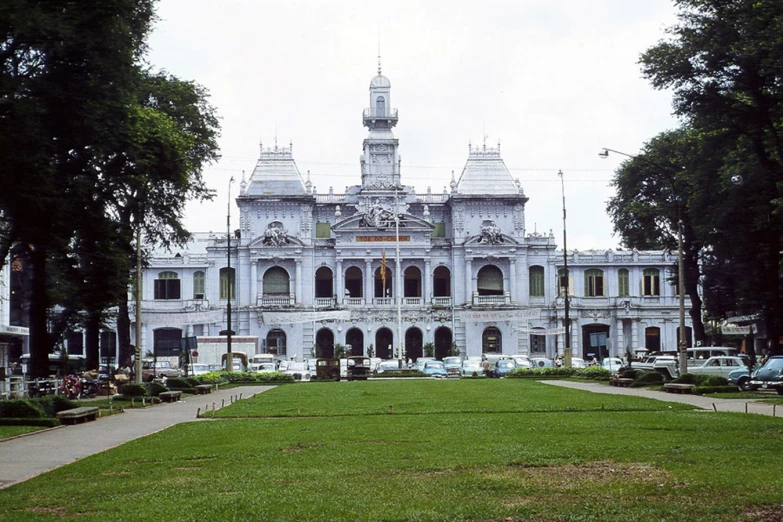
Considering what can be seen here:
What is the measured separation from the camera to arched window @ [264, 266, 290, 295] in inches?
3723

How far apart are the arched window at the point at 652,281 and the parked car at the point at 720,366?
49744 mm

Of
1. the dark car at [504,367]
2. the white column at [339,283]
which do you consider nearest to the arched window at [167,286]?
the white column at [339,283]

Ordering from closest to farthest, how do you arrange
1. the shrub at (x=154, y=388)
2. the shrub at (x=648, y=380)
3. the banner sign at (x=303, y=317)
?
the shrub at (x=154, y=388) → the shrub at (x=648, y=380) → the banner sign at (x=303, y=317)

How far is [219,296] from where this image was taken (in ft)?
310

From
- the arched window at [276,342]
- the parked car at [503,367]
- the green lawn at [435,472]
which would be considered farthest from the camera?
the arched window at [276,342]

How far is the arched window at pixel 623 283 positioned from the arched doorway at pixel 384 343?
23.7 meters

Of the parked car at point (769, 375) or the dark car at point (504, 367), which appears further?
the dark car at point (504, 367)

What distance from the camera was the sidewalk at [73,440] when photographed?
1742 cm

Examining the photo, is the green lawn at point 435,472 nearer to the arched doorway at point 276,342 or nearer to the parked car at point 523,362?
the parked car at point 523,362

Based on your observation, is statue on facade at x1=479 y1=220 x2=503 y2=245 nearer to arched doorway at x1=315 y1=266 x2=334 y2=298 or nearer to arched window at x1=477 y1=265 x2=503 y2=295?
arched window at x1=477 y1=265 x2=503 y2=295

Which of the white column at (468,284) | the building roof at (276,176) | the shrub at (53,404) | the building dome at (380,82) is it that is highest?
the building dome at (380,82)

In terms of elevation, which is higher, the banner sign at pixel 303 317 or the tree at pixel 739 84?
the tree at pixel 739 84

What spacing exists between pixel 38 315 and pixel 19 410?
12.5 meters

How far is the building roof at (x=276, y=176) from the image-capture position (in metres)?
94.9
